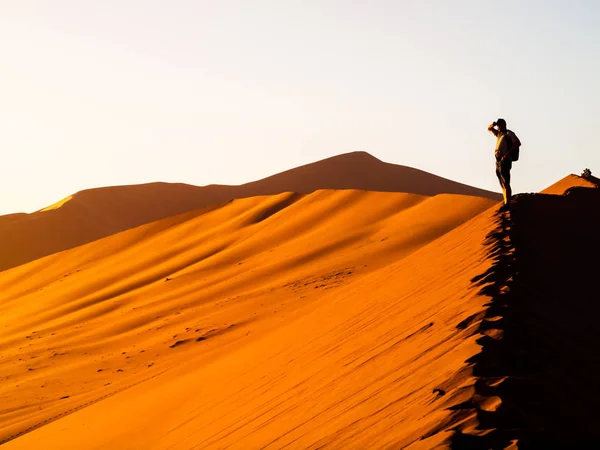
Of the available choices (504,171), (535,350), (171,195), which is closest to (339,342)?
(535,350)

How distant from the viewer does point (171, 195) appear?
245 ft

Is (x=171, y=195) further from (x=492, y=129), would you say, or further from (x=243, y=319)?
(x=492, y=129)

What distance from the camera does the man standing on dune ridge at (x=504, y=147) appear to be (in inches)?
430

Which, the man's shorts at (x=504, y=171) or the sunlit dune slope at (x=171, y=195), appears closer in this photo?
the man's shorts at (x=504, y=171)

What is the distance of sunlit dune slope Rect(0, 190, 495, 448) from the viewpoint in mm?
6879

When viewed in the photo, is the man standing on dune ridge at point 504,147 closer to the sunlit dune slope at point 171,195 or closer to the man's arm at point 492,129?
the man's arm at point 492,129

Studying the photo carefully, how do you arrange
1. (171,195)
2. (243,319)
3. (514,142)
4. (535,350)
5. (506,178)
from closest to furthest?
(535,350) < (514,142) < (506,178) < (243,319) < (171,195)

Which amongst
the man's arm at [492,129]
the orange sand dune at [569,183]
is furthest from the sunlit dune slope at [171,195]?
the man's arm at [492,129]

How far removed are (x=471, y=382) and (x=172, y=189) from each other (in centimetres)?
7282

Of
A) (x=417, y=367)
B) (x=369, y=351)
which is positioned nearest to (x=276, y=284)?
(x=369, y=351)

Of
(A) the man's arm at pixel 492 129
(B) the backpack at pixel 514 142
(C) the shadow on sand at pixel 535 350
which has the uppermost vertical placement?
(A) the man's arm at pixel 492 129

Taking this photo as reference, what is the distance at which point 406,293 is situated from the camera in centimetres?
920

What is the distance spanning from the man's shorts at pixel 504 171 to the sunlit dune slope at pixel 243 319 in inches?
26.9

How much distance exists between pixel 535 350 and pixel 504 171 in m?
6.35
